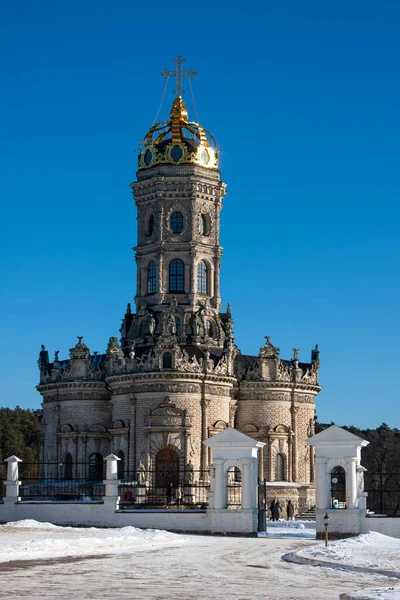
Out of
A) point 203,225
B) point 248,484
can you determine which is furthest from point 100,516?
point 203,225

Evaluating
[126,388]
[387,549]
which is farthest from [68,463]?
[387,549]

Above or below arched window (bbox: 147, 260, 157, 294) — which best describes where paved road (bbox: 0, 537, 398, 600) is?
below

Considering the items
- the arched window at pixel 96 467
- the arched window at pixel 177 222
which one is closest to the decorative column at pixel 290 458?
the arched window at pixel 96 467

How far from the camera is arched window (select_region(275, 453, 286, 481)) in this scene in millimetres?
66062

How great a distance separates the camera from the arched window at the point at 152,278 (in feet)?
222

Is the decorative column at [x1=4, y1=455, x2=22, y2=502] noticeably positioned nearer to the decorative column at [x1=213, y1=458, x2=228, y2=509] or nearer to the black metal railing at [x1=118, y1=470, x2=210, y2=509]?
the black metal railing at [x1=118, y1=470, x2=210, y2=509]

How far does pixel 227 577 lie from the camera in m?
22.7

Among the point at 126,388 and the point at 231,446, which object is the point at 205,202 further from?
the point at 231,446

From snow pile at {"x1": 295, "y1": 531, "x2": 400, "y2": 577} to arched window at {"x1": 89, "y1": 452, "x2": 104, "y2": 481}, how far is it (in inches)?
1320

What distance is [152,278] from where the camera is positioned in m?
68.2

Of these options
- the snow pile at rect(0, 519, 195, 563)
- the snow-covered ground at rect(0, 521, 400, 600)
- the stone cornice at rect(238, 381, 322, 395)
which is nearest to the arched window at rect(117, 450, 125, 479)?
the stone cornice at rect(238, 381, 322, 395)

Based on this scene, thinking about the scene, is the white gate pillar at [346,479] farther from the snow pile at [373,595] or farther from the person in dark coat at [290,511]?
the person in dark coat at [290,511]

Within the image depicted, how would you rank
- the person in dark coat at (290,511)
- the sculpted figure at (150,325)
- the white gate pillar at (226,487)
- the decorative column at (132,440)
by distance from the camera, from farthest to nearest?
the sculpted figure at (150,325), the person in dark coat at (290,511), the decorative column at (132,440), the white gate pillar at (226,487)

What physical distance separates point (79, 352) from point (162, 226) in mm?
9011
